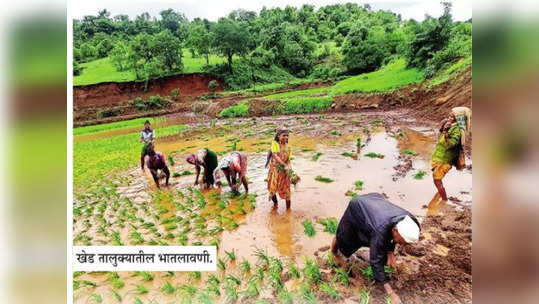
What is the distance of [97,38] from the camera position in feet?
12.6

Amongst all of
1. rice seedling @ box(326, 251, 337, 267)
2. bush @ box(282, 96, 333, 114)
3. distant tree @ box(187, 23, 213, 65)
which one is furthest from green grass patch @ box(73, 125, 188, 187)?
rice seedling @ box(326, 251, 337, 267)

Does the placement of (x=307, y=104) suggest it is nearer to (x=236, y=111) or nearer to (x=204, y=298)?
(x=236, y=111)

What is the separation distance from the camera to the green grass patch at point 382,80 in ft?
14.7

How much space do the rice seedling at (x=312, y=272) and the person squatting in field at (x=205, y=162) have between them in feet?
6.98

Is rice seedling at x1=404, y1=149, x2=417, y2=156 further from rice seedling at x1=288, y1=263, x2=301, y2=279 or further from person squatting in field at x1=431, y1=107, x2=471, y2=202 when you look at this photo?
rice seedling at x1=288, y1=263, x2=301, y2=279

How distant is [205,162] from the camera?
4.81 meters

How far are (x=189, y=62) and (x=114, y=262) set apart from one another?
2860 millimetres

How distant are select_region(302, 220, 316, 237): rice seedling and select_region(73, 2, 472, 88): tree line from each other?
87.1 inches

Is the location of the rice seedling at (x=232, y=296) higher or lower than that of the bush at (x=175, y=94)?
lower

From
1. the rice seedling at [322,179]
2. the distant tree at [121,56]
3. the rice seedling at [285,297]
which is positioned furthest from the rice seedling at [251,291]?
the distant tree at [121,56]

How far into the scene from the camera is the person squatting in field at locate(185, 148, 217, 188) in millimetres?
4777

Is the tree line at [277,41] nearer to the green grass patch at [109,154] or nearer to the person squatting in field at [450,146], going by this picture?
the person squatting in field at [450,146]
